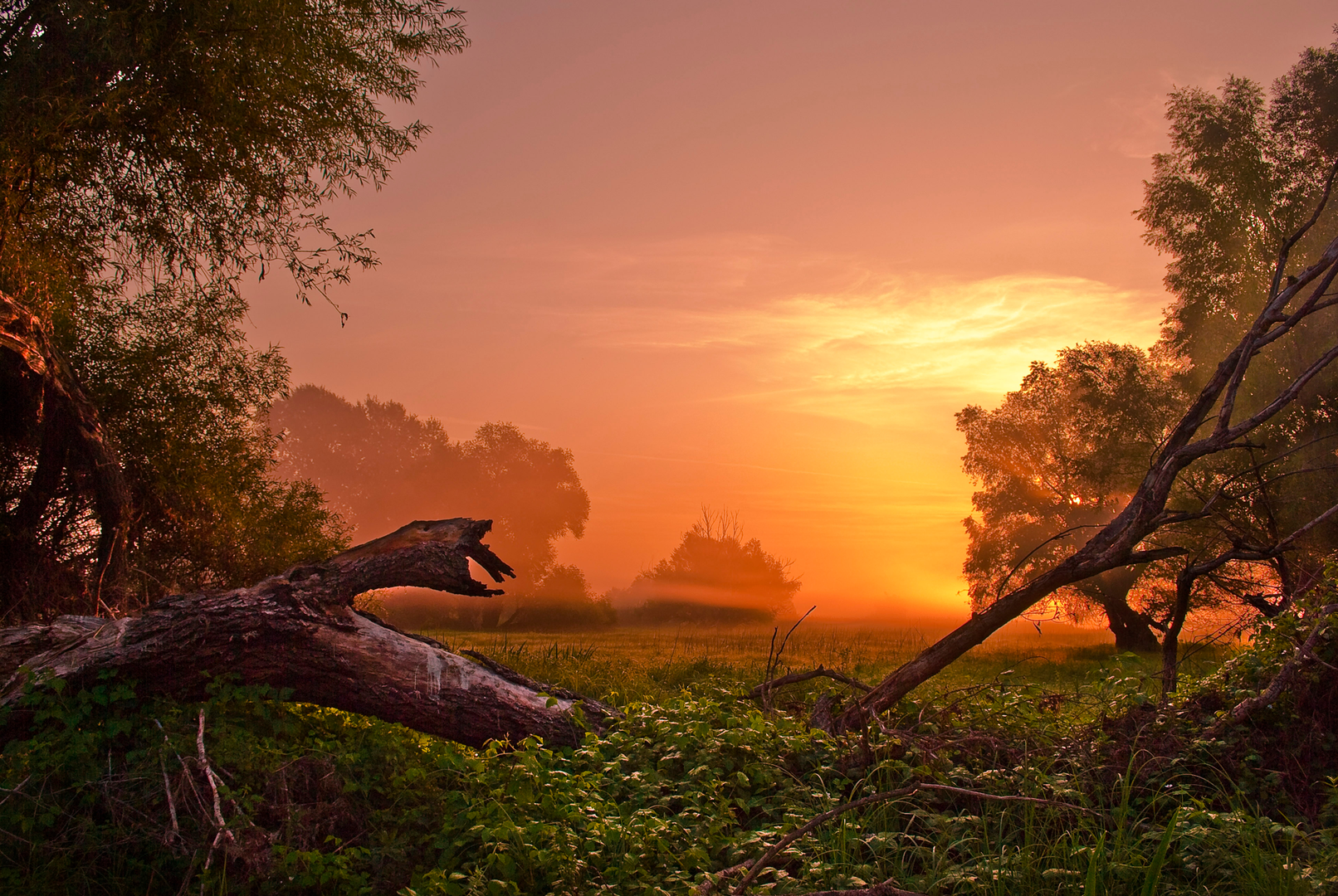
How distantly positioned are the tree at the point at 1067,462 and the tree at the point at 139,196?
60.5 feet

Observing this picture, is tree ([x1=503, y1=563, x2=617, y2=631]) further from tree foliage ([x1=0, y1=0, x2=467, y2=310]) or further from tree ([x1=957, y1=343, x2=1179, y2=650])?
tree foliage ([x1=0, y1=0, x2=467, y2=310])

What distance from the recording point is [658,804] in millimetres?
5719

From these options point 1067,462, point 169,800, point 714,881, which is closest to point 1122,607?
point 1067,462

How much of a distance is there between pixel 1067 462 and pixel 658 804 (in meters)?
24.1

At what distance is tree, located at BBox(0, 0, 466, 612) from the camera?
10.5 m

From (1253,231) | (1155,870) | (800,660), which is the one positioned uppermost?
(1253,231)

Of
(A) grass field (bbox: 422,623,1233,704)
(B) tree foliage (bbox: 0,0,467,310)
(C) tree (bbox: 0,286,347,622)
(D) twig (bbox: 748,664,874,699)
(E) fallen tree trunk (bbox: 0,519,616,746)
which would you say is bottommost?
(A) grass field (bbox: 422,623,1233,704)

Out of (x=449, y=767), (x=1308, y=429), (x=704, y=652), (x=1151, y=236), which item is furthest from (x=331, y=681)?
(x=1151, y=236)

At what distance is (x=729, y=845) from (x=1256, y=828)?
3207 millimetres

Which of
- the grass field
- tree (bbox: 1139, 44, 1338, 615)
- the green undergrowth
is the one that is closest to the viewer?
the green undergrowth

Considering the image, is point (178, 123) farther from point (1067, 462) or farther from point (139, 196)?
point (1067, 462)

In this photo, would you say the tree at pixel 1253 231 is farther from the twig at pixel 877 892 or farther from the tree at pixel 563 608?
the tree at pixel 563 608

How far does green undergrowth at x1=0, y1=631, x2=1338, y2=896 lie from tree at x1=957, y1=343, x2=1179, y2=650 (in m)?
15.2

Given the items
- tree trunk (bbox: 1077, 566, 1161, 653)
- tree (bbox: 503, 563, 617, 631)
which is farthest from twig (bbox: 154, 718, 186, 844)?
tree (bbox: 503, 563, 617, 631)
